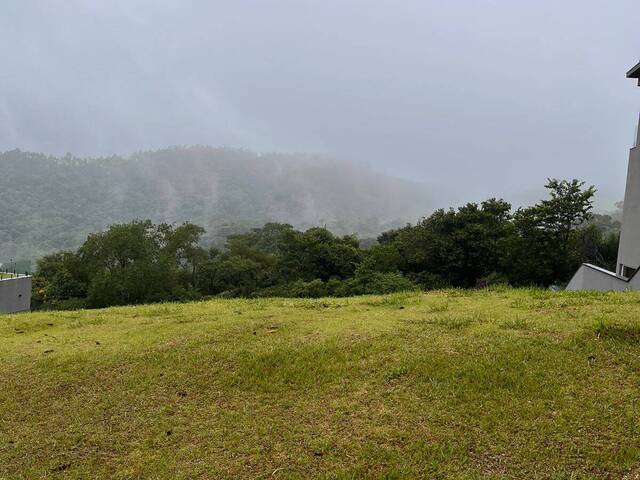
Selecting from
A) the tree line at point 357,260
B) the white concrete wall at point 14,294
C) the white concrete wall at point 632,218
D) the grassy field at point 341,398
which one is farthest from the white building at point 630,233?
the white concrete wall at point 14,294

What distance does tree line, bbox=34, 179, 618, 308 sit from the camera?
25500 mm

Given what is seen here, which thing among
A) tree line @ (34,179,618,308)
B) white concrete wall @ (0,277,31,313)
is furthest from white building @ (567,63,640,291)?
white concrete wall @ (0,277,31,313)

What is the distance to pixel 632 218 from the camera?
1320cm

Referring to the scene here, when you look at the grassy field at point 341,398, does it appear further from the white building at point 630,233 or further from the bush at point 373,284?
the bush at point 373,284

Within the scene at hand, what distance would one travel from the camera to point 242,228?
12238cm

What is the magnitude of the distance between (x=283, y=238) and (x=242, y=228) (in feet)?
276

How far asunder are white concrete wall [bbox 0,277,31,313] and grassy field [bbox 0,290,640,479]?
22598 millimetres

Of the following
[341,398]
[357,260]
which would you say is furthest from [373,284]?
[341,398]

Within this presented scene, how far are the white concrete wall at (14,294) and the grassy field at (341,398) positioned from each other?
22.6 meters

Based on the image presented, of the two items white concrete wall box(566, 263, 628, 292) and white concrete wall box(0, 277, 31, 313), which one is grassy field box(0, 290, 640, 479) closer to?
white concrete wall box(566, 263, 628, 292)

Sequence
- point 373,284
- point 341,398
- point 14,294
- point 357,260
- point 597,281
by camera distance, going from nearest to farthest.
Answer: point 341,398, point 597,281, point 14,294, point 373,284, point 357,260

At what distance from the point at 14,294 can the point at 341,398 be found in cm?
2780

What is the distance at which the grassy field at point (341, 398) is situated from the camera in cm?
314

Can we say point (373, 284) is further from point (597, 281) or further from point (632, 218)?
point (632, 218)
